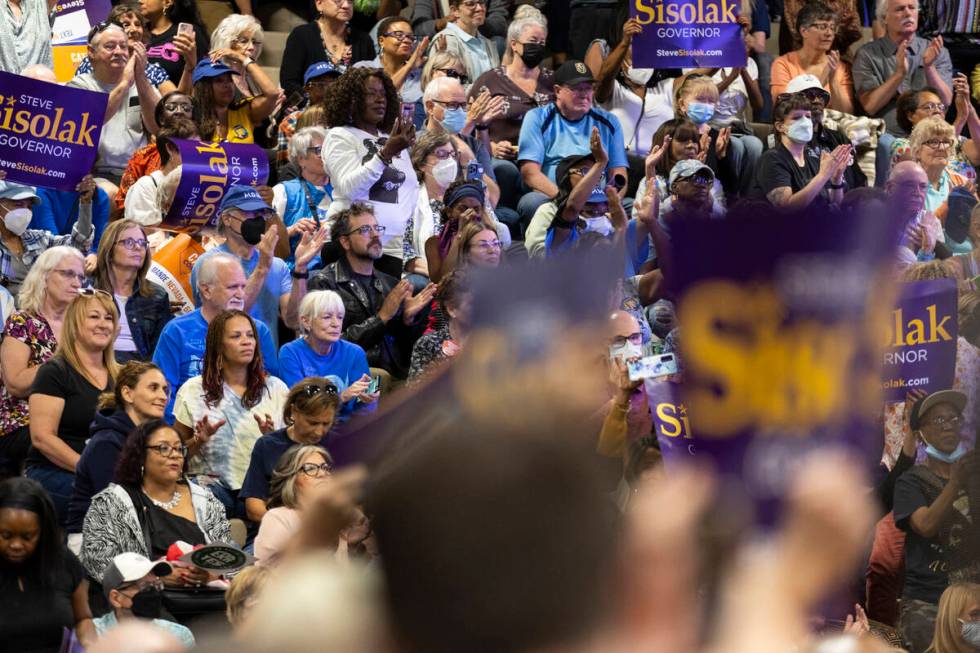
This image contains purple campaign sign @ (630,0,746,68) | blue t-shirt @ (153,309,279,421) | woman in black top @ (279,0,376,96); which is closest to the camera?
blue t-shirt @ (153,309,279,421)

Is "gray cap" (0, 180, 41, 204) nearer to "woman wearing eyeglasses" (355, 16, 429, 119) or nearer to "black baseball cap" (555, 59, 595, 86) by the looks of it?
"woman wearing eyeglasses" (355, 16, 429, 119)

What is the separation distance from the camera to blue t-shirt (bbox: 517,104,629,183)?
9.16 m

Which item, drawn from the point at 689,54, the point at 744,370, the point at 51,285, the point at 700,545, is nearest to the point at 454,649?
the point at 700,545

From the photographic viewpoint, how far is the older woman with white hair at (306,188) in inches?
326

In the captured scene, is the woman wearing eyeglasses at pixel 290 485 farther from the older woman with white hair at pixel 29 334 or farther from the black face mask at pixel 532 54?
the black face mask at pixel 532 54

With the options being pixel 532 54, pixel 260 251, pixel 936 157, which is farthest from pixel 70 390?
pixel 936 157

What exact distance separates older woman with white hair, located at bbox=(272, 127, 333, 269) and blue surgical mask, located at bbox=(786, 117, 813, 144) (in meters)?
2.73

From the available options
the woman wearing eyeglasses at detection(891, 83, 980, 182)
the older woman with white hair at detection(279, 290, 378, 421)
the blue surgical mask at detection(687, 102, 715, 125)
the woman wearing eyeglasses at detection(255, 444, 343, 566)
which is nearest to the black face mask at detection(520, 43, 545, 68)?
the blue surgical mask at detection(687, 102, 715, 125)

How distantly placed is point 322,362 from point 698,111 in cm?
340

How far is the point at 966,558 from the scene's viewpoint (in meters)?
6.05

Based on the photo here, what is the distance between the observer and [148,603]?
5.33m

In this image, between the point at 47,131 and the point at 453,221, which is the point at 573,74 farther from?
the point at 47,131

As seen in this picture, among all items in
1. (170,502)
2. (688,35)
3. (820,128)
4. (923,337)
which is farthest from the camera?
(688,35)

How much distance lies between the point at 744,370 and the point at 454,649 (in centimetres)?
38
